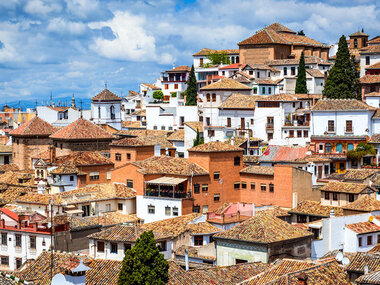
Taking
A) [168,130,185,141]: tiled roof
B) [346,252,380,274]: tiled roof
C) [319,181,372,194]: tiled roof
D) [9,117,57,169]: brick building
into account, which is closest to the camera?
[346,252,380,274]: tiled roof

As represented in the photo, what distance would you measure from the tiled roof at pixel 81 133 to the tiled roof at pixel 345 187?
21.5 m

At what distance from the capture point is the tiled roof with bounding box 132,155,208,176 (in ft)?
166

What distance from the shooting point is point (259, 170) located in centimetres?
5147

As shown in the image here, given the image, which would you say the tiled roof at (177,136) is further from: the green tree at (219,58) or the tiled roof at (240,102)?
the green tree at (219,58)

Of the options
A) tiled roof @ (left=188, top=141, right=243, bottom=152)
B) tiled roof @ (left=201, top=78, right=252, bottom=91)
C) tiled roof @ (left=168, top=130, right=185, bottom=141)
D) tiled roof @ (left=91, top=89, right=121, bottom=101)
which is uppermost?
tiled roof @ (left=201, top=78, right=252, bottom=91)

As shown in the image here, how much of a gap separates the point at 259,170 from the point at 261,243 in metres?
16.1

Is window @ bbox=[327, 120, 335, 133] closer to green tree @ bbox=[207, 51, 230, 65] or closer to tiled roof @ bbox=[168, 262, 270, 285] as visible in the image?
tiled roof @ bbox=[168, 262, 270, 285]

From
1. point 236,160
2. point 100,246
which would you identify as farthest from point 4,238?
point 236,160

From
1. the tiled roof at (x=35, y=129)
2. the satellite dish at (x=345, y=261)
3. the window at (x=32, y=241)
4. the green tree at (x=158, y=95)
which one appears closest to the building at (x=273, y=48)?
the green tree at (x=158, y=95)

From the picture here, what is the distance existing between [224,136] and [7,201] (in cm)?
1999

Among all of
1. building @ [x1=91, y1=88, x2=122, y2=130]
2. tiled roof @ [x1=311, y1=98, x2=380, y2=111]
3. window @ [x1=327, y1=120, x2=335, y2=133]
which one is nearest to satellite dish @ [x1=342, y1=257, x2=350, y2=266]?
tiled roof @ [x1=311, y1=98, x2=380, y2=111]

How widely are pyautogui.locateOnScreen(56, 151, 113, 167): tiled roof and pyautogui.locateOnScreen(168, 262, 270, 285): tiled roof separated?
929 inches

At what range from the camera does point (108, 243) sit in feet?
128

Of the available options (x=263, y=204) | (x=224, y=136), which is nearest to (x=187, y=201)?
(x=263, y=204)
